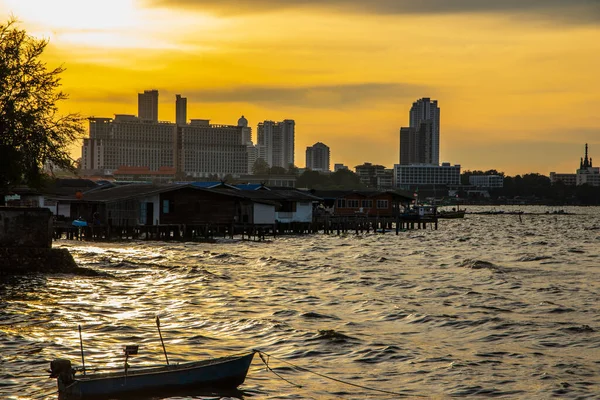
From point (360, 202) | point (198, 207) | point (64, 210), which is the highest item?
point (360, 202)

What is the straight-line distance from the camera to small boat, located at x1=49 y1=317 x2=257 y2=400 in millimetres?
18203

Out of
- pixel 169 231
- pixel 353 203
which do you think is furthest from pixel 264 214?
pixel 353 203

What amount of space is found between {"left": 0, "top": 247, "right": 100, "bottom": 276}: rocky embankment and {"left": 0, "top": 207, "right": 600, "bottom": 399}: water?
5.75ft

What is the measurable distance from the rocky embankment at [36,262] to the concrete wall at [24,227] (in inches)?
13.8

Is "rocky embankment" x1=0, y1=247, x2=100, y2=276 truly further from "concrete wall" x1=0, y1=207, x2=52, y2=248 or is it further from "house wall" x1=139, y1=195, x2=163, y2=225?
"house wall" x1=139, y1=195, x2=163, y2=225

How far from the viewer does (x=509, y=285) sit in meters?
43.1

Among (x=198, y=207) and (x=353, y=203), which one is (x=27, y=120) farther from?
(x=353, y=203)

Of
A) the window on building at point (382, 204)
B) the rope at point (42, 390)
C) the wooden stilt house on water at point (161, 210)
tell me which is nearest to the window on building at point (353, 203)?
the window on building at point (382, 204)

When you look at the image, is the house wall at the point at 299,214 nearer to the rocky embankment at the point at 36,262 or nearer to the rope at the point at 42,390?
the rocky embankment at the point at 36,262

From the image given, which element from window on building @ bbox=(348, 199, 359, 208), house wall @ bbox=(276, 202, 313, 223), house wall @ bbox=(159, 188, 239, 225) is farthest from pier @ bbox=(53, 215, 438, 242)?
window on building @ bbox=(348, 199, 359, 208)

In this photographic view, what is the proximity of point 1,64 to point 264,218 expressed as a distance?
44.3 metres

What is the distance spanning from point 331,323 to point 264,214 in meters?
56.9

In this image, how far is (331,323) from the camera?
2983 centimetres

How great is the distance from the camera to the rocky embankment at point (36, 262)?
4122cm
